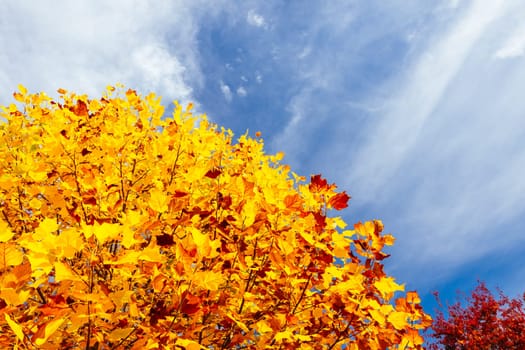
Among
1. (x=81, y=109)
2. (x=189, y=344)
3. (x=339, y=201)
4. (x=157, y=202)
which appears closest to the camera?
(x=189, y=344)

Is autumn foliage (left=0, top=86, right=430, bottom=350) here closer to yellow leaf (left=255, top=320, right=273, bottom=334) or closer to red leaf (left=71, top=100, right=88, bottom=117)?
yellow leaf (left=255, top=320, right=273, bottom=334)

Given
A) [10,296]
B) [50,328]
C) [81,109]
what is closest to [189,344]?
[50,328]

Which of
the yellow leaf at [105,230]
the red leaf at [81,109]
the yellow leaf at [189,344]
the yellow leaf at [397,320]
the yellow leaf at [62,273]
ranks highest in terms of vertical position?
the red leaf at [81,109]

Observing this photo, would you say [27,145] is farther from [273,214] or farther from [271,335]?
[271,335]

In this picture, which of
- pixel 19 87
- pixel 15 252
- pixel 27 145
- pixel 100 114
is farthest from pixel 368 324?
pixel 19 87

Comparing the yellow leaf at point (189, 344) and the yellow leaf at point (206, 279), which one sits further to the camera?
the yellow leaf at point (189, 344)

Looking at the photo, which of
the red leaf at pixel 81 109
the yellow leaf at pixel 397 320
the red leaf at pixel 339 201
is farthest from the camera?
the red leaf at pixel 81 109

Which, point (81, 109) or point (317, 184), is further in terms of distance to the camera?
point (81, 109)

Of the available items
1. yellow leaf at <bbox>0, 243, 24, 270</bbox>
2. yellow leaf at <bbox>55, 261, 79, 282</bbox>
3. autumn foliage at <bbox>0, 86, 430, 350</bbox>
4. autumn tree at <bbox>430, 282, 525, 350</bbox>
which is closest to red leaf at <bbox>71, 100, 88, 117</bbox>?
autumn foliage at <bbox>0, 86, 430, 350</bbox>

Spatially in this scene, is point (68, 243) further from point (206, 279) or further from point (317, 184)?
point (317, 184)

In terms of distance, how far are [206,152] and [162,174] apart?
48 centimetres

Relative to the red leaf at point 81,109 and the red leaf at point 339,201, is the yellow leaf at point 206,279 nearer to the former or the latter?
the red leaf at point 339,201

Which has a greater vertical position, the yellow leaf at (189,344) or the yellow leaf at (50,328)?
the yellow leaf at (189,344)

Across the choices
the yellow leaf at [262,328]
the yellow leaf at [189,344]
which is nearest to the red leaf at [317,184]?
the yellow leaf at [262,328]
